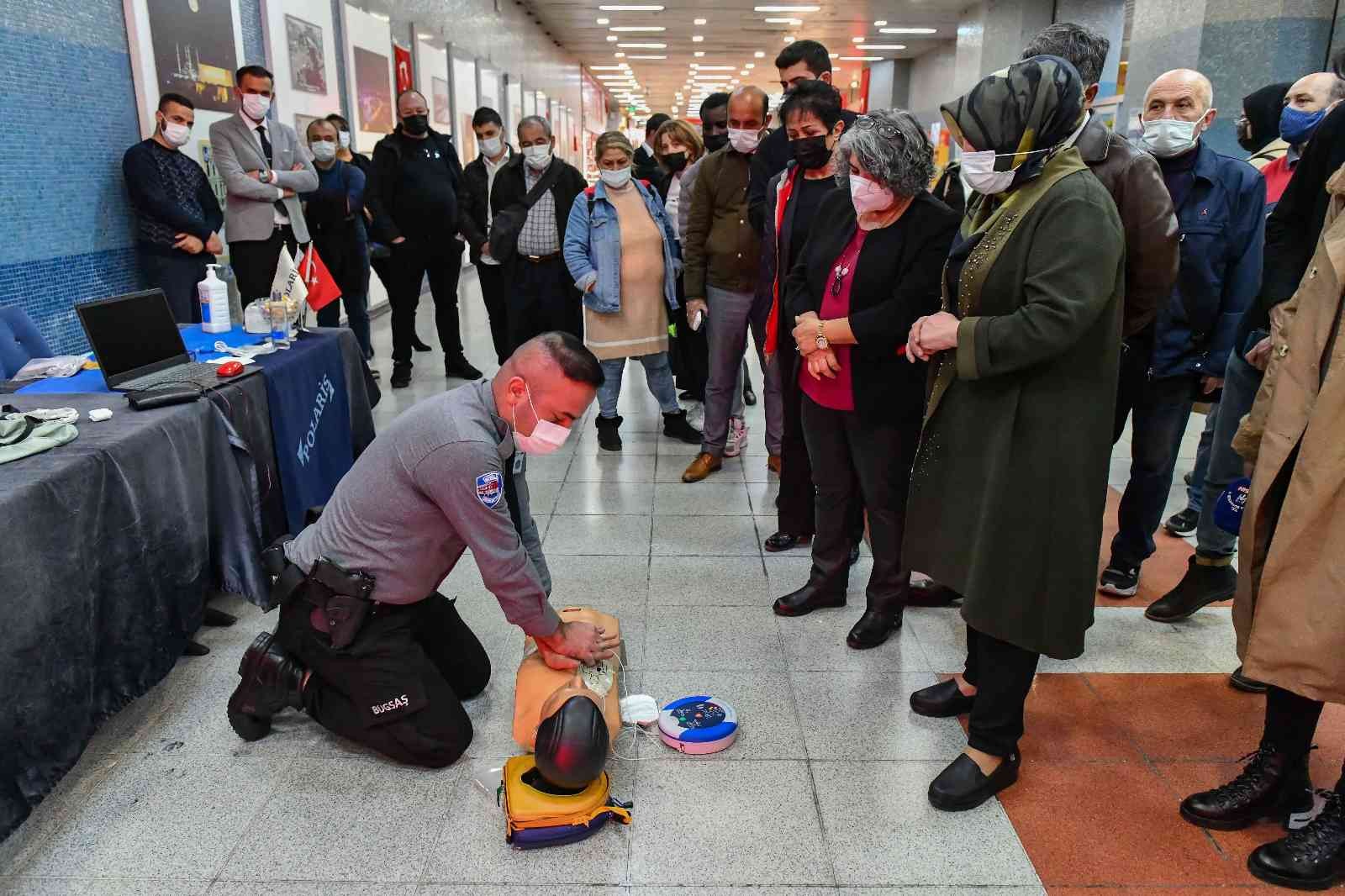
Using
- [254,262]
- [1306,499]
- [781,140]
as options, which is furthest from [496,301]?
[1306,499]

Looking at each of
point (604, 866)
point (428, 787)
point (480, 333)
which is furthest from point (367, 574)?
point (480, 333)

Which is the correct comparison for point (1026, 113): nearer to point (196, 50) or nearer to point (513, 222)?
point (513, 222)

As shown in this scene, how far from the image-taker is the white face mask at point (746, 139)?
3701 mm

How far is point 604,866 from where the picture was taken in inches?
71.1

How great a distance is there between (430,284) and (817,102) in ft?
11.7

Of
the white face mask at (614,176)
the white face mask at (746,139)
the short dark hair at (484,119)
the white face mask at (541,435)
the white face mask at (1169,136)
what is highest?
the short dark hair at (484,119)

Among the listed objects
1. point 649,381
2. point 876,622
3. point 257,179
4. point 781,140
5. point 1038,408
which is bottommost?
point 876,622

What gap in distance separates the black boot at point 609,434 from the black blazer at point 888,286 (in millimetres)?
2208

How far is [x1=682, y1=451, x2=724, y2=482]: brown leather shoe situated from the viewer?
410 centimetres

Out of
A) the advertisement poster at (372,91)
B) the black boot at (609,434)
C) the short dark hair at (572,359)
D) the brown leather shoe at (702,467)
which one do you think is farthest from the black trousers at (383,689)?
the advertisement poster at (372,91)

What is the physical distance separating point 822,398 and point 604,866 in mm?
1329

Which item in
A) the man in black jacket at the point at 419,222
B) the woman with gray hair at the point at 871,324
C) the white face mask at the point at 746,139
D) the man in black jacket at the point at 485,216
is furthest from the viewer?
the man in black jacket at the point at 419,222

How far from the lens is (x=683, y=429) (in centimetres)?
470

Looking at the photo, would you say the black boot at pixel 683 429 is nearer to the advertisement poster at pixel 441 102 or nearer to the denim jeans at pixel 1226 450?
the denim jeans at pixel 1226 450
